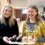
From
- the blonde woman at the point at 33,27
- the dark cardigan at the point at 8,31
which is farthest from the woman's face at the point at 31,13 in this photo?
the dark cardigan at the point at 8,31

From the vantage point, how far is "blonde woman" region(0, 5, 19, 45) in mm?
981

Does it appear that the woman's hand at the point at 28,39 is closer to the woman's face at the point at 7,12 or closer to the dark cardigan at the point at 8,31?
the dark cardigan at the point at 8,31

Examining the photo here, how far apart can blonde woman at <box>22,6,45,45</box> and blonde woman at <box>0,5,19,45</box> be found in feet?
0.21

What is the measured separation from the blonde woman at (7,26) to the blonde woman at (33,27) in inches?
2.5

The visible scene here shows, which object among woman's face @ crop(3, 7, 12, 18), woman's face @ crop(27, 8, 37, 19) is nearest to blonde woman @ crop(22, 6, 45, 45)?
woman's face @ crop(27, 8, 37, 19)

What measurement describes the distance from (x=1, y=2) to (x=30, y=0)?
7.0 inches

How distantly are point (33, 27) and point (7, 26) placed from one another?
0.54ft

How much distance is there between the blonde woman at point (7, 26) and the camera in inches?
38.6

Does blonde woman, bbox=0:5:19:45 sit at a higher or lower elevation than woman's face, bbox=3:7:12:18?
lower

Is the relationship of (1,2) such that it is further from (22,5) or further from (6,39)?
(6,39)

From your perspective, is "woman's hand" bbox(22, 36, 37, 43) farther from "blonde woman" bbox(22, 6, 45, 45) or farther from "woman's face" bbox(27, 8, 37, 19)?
"woman's face" bbox(27, 8, 37, 19)

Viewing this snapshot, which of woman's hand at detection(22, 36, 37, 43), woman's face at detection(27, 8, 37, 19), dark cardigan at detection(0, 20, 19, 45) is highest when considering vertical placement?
woman's face at detection(27, 8, 37, 19)

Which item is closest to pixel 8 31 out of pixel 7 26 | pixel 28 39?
pixel 7 26

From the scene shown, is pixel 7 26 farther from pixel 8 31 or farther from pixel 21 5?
pixel 21 5
